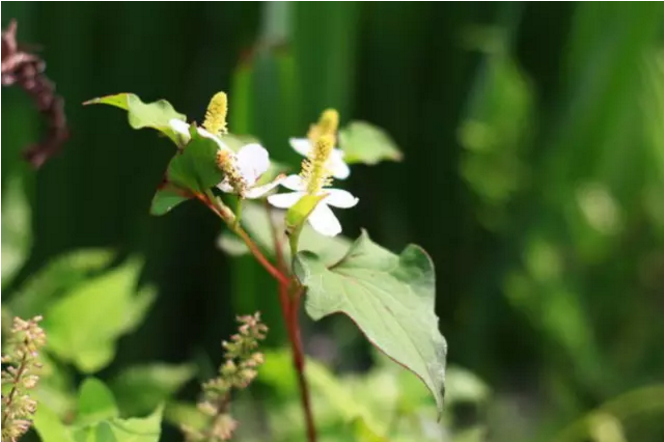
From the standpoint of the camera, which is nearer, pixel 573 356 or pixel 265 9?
pixel 265 9

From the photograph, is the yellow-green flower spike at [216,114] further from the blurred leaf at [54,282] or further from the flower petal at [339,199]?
the blurred leaf at [54,282]

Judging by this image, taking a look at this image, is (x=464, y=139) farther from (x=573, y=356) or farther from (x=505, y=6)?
(x=573, y=356)

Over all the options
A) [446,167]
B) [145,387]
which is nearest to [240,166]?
[145,387]

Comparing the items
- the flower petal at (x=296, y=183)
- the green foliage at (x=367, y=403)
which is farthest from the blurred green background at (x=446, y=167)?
the flower petal at (x=296, y=183)

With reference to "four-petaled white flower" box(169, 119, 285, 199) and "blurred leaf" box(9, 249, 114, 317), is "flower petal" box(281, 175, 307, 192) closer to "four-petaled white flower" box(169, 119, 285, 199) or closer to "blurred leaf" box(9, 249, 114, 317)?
"four-petaled white flower" box(169, 119, 285, 199)

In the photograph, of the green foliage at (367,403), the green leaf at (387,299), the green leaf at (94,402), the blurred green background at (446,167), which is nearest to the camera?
the green leaf at (387,299)

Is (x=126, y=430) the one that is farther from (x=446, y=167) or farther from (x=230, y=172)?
(x=446, y=167)

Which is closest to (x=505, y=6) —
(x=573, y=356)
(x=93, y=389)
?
(x=573, y=356)
